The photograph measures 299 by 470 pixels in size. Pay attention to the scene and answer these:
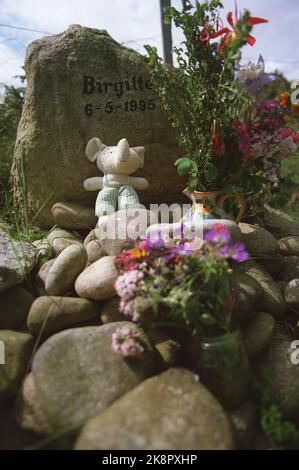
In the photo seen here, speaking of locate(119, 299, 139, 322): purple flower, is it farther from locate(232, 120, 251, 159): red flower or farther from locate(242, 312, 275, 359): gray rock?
locate(232, 120, 251, 159): red flower

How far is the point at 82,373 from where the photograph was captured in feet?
6.25

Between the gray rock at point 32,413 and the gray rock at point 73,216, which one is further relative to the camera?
the gray rock at point 73,216

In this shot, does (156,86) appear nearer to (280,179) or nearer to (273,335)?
(280,179)

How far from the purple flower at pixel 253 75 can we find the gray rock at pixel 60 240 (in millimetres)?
1787

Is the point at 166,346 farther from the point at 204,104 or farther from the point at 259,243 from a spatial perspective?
the point at 204,104

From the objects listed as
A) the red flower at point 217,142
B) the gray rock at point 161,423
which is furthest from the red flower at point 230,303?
the red flower at point 217,142

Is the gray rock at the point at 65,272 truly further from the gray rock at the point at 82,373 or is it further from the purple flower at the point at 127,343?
the purple flower at the point at 127,343

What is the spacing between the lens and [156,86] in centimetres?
318

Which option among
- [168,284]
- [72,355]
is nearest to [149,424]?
[72,355]

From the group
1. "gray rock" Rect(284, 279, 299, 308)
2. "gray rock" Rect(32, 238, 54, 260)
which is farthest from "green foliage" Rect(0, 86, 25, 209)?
"gray rock" Rect(284, 279, 299, 308)

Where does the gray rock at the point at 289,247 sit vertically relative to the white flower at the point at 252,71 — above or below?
below

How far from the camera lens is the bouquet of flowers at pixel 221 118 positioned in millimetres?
2771

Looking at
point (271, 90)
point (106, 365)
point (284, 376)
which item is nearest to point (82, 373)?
point (106, 365)
